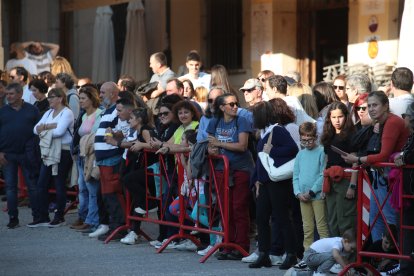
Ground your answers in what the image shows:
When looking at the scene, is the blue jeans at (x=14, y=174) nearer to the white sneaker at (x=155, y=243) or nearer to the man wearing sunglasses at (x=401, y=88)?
the white sneaker at (x=155, y=243)

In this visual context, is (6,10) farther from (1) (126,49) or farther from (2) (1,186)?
(2) (1,186)

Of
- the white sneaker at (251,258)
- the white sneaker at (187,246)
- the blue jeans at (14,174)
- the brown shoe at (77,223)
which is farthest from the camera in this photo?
the blue jeans at (14,174)

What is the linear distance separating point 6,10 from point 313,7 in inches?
398

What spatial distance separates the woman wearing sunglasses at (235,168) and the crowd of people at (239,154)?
1cm

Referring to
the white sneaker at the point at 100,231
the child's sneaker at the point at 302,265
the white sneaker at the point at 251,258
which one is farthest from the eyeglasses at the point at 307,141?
the white sneaker at the point at 100,231

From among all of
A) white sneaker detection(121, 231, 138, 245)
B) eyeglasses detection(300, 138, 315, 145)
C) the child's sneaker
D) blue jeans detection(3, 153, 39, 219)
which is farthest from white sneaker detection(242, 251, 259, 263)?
blue jeans detection(3, 153, 39, 219)

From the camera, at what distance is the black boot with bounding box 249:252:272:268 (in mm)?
12109

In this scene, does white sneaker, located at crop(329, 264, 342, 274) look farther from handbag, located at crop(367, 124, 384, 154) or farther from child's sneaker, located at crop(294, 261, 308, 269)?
handbag, located at crop(367, 124, 384, 154)

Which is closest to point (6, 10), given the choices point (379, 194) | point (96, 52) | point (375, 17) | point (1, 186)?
point (96, 52)

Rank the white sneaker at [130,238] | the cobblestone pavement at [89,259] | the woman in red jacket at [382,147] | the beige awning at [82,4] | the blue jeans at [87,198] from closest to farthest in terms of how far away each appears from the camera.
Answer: the woman in red jacket at [382,147] < the cobblestone pavement at [89,259] < the white sneaker at [130,238] < the blue jeans at [87,198] < the beige awning at [82,4]

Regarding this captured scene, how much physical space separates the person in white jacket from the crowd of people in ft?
0.05

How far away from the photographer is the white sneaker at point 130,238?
46.3ft

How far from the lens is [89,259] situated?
511 inches

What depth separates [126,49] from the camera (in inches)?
926
